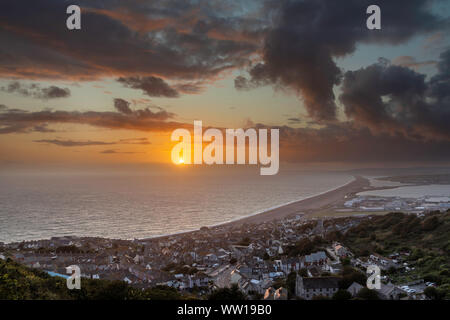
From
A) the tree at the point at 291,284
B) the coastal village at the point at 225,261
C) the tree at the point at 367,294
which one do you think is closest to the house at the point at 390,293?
the coastal village at the point at 225,261

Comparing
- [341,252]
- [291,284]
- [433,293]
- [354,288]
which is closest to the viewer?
[433,293]

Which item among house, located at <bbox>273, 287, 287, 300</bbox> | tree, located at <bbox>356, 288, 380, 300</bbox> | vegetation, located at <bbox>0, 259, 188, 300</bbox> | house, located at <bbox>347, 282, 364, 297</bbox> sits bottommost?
house, located at <bbox>273, 287, 287, 300</bbox>

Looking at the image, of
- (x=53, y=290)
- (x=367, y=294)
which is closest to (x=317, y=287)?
(x=367, y=294)

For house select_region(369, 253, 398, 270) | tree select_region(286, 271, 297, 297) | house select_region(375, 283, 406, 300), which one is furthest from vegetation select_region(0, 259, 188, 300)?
house select_region(369, 253, 398, 270)

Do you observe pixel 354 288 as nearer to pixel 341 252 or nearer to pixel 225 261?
pixel 341 252

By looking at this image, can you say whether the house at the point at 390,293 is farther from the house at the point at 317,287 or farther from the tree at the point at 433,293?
the house at the point at 317,287

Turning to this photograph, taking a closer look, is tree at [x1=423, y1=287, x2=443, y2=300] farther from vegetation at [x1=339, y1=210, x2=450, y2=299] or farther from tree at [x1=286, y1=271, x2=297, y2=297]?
tree at [x1=286, y1=271, x2=297, y2=297]
